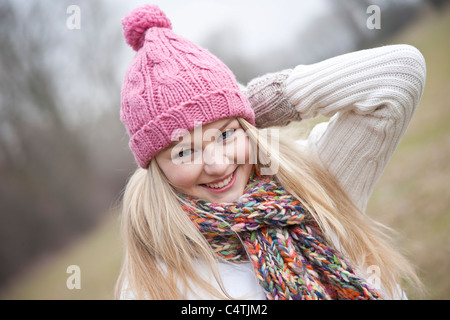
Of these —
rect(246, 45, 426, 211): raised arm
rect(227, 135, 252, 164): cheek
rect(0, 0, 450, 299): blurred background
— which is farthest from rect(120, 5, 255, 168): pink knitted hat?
rect(0, 0, 450, 299): blurred background

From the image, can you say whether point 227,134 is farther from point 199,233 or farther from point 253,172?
point 199,233

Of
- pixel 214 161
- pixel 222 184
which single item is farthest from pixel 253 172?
pixel 214 161

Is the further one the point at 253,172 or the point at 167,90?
the point at 253,172

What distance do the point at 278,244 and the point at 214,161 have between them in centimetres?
44

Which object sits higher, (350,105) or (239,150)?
(350,105)

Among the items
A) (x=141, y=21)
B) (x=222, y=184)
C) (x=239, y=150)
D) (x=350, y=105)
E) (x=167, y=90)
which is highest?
(x=141, y=21)

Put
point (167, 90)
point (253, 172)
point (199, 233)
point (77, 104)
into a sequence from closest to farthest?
point (167, 90) → point (199, 233) → point (253, 172) → point (77, 104)

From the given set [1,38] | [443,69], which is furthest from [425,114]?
[1,38]

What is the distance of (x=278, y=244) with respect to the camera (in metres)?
1.54

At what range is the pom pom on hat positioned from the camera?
164cm

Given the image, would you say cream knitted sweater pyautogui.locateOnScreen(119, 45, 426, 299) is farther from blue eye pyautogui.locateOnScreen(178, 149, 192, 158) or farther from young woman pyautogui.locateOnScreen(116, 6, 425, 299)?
blue eye pyautogui.locateOnScreen(178, 149, 192, 158)

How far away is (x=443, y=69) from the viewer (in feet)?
19.8
